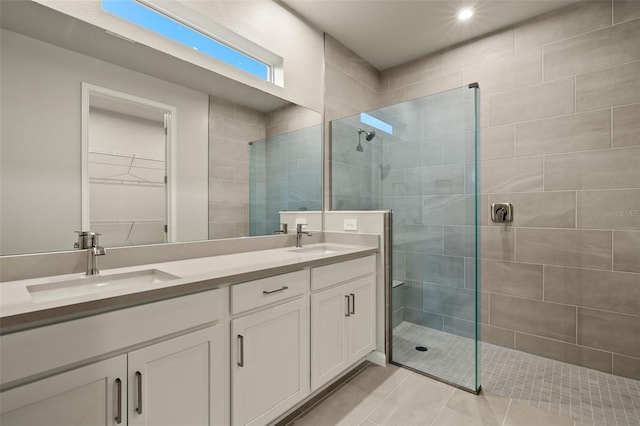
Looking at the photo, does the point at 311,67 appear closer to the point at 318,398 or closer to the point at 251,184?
the point at 251,184

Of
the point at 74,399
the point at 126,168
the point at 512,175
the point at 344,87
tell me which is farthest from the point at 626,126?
the point at 74,399

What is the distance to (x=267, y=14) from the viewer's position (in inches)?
85.6

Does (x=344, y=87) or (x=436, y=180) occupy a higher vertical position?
(x=344, y=87)

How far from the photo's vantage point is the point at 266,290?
55.7 inches

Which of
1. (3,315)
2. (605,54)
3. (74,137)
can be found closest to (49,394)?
(3,315)

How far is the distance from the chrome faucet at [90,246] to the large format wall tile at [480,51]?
10.2 feet

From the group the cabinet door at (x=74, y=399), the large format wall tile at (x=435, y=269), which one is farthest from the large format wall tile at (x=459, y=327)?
the cabinet door at (x=74, y=399)

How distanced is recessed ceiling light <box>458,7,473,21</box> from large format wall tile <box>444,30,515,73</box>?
330 mm

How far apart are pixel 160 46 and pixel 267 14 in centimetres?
92

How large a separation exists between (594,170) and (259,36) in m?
2.59

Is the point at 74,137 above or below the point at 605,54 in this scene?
below

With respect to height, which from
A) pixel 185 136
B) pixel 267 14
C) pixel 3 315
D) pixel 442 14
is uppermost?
pixel 442 14

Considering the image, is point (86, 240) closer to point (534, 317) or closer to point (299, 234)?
point (299, 234)

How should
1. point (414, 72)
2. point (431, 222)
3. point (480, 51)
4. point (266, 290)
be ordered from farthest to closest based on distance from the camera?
point (414, 72), point (480, 51), point (431, 222), point (266, 290)
